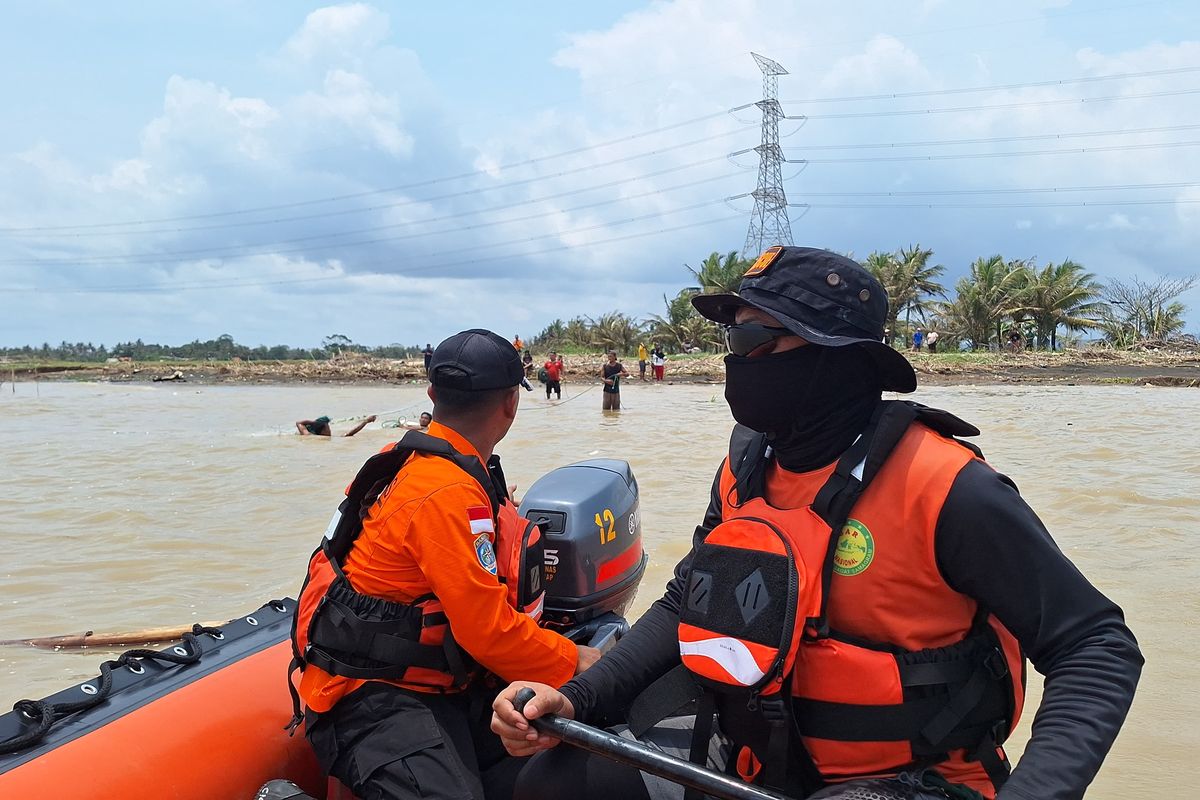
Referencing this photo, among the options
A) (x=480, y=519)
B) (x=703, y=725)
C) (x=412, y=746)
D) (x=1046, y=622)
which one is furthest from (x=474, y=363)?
(x=1046, y=622)

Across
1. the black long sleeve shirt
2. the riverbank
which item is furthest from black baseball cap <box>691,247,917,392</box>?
the riverbank

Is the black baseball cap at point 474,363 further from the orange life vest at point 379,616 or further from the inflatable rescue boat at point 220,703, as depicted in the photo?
the inflatable rescue boat at point 220,703

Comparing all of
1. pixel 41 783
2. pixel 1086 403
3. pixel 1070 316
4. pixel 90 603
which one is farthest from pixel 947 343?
pixel 41 783

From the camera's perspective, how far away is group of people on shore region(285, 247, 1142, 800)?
54.7 inches

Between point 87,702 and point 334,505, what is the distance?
21.7 feet

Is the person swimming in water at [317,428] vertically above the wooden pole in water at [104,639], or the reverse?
the person swimming in water at [317,428]

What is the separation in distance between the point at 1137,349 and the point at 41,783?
3310 cm

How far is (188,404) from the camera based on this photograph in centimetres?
2364

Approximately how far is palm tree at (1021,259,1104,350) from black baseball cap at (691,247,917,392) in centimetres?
3190

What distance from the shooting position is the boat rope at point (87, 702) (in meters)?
1.98

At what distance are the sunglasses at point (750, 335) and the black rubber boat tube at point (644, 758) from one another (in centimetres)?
76

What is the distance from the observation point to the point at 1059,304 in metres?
30.4

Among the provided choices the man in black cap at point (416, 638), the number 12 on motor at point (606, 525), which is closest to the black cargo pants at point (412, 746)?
the man in black cap at point (416, 638)

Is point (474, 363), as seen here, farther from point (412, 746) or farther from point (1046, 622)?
point (1046, 622)
